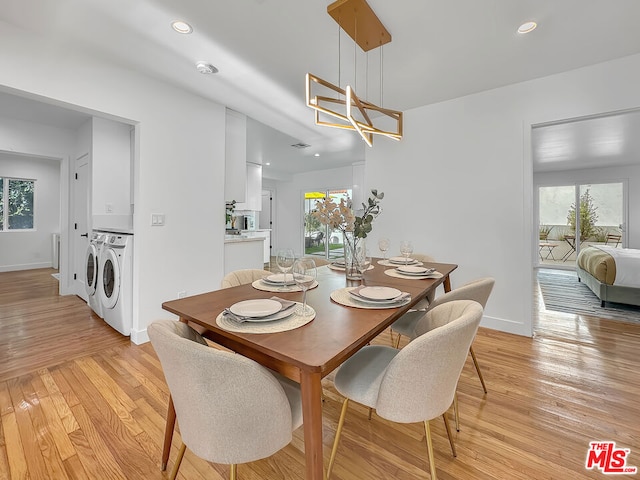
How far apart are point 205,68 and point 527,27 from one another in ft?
8.22

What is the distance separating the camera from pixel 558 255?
716cm

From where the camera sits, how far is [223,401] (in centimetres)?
83

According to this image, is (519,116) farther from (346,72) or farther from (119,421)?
(119,421)

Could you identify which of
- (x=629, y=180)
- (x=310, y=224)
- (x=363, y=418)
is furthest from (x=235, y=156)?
(x=629, y=180)

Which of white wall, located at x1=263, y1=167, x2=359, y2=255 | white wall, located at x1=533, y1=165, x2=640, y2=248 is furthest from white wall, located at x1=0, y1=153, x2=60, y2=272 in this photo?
white wall, located at x1=533, y1=165, x2=640, y2=248

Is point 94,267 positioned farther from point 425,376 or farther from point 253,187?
point 425,376

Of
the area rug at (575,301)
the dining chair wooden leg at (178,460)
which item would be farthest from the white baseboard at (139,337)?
the area rug at (575,301)

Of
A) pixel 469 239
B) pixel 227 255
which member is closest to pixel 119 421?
pixel 227 255

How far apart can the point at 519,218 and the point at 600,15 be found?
5.28 ft

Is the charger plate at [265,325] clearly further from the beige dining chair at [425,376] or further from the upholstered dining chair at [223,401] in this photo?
the beige dining chair at [425,376]

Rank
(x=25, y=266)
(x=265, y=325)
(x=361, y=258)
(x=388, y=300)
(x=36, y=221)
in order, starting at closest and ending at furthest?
(x=265, y=325)
(x=388, y=300)
(x=361, y=258)
(x=25, y=266)
(x=36, y=221)

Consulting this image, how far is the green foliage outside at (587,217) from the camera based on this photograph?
6559 mm

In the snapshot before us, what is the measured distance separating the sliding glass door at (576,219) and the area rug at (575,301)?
1.74 metres

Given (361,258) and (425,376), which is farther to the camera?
(361,258)
